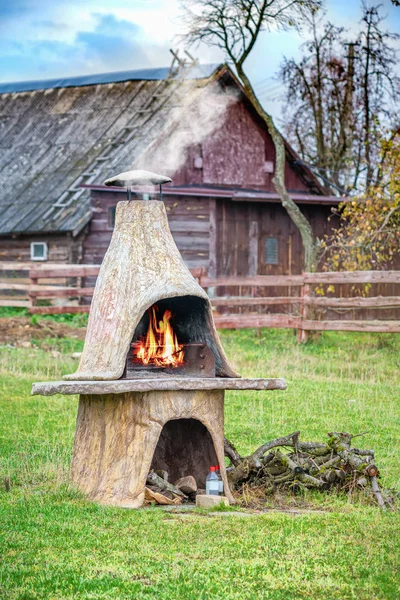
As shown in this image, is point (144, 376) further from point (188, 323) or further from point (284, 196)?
point (284, 196)

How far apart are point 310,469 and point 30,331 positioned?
40.8 feet

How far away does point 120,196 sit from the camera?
27.8 m

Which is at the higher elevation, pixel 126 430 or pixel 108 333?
pixel 108 333

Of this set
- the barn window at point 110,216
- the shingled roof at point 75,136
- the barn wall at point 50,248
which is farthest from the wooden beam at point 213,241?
the barn wall at point 50,248

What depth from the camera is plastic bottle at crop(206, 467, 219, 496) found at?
333 inches

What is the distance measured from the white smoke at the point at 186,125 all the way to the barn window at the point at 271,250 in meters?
3.35

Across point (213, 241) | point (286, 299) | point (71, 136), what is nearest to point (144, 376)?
point (286, 299)

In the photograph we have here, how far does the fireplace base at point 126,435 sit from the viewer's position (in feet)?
26.9

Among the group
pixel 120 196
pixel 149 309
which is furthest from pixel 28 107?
pixel 149 309

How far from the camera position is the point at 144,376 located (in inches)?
348

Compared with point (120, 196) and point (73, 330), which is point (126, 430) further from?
point (120, 196)

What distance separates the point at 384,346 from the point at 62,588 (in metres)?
14.6

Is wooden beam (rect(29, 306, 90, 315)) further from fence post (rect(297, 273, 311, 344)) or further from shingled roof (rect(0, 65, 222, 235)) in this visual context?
fence post (rect(297, 273, 311, 344))

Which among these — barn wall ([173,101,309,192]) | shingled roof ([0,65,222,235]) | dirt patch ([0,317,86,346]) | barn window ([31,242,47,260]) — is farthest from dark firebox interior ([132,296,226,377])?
barn window ([31,242,47,260])
